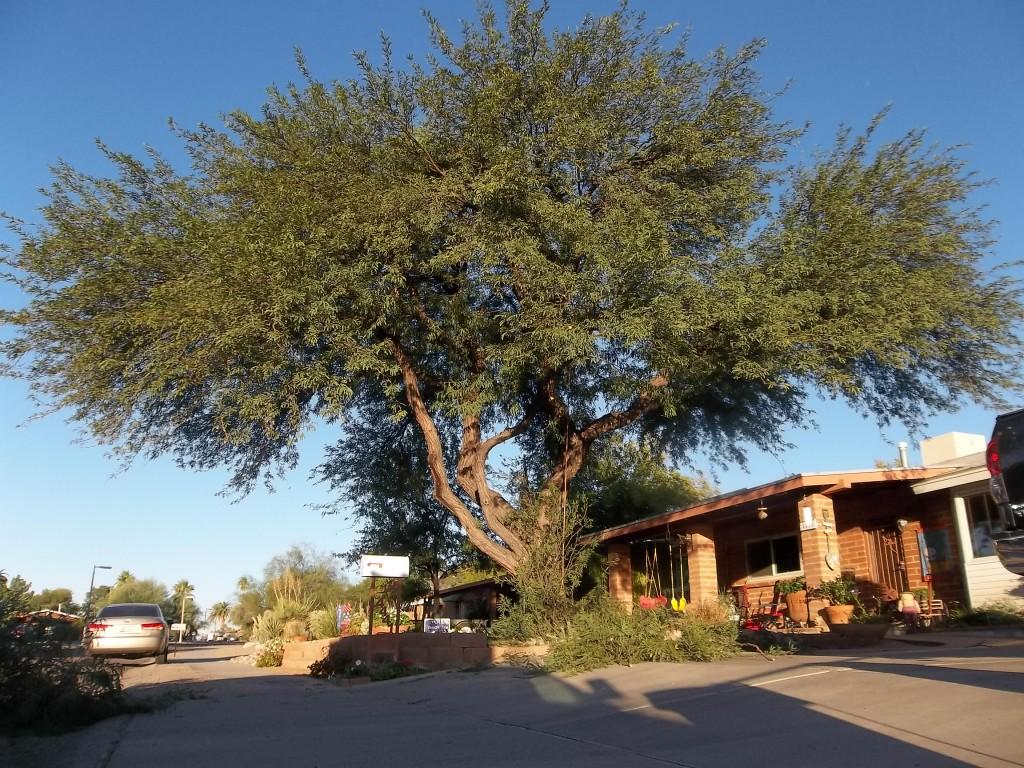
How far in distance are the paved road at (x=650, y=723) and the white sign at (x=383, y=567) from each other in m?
5.86

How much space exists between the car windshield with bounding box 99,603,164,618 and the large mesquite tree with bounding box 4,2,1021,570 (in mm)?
5113

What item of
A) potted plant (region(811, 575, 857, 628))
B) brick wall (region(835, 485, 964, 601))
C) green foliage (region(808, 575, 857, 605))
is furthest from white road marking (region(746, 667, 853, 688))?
brick wall (region(835, 485, 964, 601))

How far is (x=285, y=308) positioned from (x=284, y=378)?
64.8 inches

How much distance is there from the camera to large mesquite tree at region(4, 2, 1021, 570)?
12.6 meters

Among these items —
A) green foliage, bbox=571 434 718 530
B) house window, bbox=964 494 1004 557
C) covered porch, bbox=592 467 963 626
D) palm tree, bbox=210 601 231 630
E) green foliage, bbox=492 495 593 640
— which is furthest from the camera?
palm tree, bbox=210 601 231 630

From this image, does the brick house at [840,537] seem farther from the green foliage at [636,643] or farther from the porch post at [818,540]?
the green foliage at [636,643]

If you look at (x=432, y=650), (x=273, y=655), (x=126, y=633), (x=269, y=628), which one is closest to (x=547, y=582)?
(x=432, y=650)

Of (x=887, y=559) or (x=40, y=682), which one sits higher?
(x=887, y=559)

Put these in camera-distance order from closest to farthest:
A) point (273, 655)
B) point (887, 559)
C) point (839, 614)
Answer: point (839, 614) < point (887, 559) < point (273, 655)

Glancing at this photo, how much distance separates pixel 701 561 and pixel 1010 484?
38.3 feet

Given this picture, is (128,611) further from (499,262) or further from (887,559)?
(887,559)

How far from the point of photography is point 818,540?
1418 centimetres

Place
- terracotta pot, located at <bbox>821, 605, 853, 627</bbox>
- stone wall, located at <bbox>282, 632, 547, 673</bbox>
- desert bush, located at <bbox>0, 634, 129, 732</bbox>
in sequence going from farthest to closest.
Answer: terracotta pot, located at <bbox>821, 605, 853, 627</bbox>, stone wall, located at <bbox>282, 632, 547, 673</bbox>, desert bush, located at <bbox>0, 634, 129, 732</bbox>

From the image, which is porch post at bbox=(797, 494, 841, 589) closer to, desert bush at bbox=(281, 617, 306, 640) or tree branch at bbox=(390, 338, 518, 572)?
tree branch at bbox=(390, 338, 518, 572)
